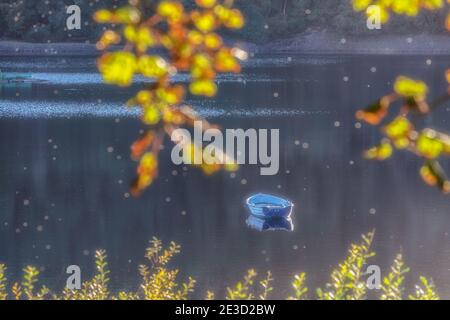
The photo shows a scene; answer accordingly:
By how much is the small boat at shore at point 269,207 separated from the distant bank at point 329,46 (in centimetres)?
5648

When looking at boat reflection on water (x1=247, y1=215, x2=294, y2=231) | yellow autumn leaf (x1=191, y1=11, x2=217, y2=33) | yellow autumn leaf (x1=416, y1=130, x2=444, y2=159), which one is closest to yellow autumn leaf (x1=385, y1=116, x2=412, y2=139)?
yellow autumn leaf (x1=416, y1=130, x2=444, y2=159)

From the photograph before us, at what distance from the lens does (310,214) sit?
2811 cm

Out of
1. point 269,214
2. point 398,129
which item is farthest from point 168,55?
point 269,214

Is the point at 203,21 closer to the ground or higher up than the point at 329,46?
closer to the ground

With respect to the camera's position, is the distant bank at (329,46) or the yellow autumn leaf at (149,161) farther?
the distant bank at (329,46)

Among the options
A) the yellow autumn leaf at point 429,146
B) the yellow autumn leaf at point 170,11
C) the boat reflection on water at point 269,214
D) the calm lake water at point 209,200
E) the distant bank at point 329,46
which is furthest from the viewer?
the distant bank at point 329,46

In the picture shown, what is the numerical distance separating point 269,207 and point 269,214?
232 mm

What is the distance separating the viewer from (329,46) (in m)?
90.1

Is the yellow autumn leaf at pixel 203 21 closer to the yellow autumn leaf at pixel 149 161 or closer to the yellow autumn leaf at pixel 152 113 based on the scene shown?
the yellow autumn leaf at pixel 152 113

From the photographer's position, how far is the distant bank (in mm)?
83625

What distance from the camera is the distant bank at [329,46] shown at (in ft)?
274

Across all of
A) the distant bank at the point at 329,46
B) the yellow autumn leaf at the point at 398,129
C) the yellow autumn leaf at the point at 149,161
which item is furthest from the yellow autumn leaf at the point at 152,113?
the distant bank at the point at 329,46

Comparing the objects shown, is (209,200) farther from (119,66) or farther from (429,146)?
(119,66)
